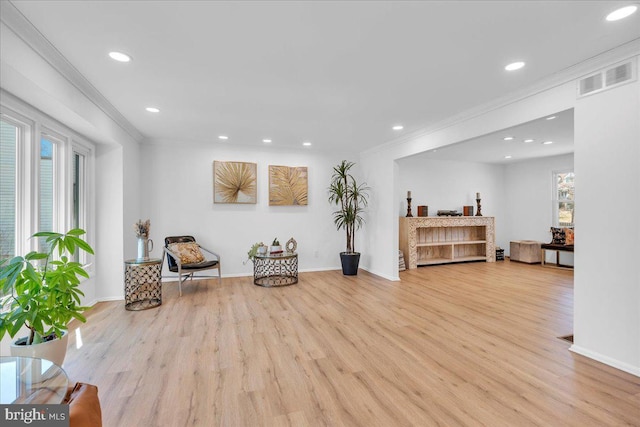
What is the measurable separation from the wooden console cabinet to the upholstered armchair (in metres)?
4.11

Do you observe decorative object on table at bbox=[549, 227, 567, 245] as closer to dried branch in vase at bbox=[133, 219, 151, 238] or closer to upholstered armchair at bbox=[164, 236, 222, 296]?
upholstered armchair at bbox=[164, 236, 222, 296]

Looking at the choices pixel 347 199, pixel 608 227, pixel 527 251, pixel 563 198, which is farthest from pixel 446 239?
pixel 608 227

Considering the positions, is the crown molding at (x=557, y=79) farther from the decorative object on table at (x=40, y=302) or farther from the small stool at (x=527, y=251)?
the small stool at (x=527, y=251)

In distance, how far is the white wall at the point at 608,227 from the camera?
2.35 meters

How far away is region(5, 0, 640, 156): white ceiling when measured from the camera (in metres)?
1.95


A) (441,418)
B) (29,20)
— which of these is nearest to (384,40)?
(29,20)

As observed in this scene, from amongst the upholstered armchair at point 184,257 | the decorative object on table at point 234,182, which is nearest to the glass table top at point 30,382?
the upholstered armchair at point 184,257

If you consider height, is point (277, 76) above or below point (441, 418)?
above

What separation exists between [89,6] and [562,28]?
3.20 metres

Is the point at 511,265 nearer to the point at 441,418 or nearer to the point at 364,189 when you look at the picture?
the point at 364,189

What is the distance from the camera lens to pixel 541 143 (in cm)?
580

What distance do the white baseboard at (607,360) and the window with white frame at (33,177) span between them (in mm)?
5080

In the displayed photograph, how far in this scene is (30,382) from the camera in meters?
1.04

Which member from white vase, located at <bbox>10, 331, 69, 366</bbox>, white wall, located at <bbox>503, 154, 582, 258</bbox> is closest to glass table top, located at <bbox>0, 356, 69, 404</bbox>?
white vase, located at <bbox>10, 331, 69, 366</bbox>
